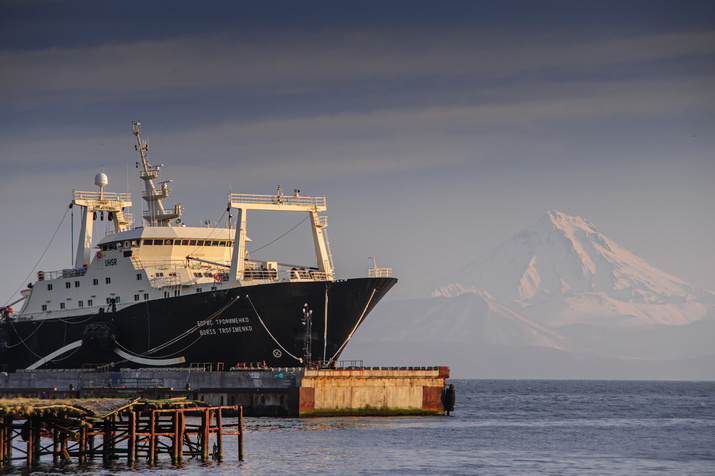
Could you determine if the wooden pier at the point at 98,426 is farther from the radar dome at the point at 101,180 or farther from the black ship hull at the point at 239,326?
the radar dome at the point at 101,180

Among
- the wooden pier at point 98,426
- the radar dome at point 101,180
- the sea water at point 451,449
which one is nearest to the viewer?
the wooden pier at point 98,426

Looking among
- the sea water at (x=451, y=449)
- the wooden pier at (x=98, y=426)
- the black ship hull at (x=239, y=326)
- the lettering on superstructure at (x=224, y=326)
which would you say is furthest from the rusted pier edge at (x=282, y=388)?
the wooden pier at (x=98, y=426)

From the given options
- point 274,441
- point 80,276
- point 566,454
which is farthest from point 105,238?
point 566,454

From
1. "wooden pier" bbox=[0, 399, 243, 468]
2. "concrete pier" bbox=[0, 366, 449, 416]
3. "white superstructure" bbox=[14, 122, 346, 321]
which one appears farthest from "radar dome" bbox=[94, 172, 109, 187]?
"wooden pier" bbox=[0, 399, 243, 468]

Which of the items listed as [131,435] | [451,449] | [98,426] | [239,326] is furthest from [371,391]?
[131,435]

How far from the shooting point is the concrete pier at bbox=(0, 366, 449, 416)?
60.8m

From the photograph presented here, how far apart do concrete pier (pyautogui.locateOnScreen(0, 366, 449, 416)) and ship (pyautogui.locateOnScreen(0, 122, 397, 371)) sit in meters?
1.74

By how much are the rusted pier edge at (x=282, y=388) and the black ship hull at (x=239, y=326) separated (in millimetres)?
1566

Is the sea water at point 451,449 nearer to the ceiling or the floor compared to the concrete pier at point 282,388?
nearer to the floor

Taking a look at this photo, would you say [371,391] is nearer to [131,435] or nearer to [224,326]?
[224,326]

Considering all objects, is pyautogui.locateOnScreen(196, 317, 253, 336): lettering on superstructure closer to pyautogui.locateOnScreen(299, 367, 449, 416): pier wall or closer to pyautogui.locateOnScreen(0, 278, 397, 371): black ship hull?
pyautogui.locateOnScreen(0, 278, 397, 371): black ship hull

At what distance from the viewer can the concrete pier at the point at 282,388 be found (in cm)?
6084

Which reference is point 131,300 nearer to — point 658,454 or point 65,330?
point 65,330

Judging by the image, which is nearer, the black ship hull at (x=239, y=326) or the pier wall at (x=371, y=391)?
the pier wall at (x=371, y=391)
